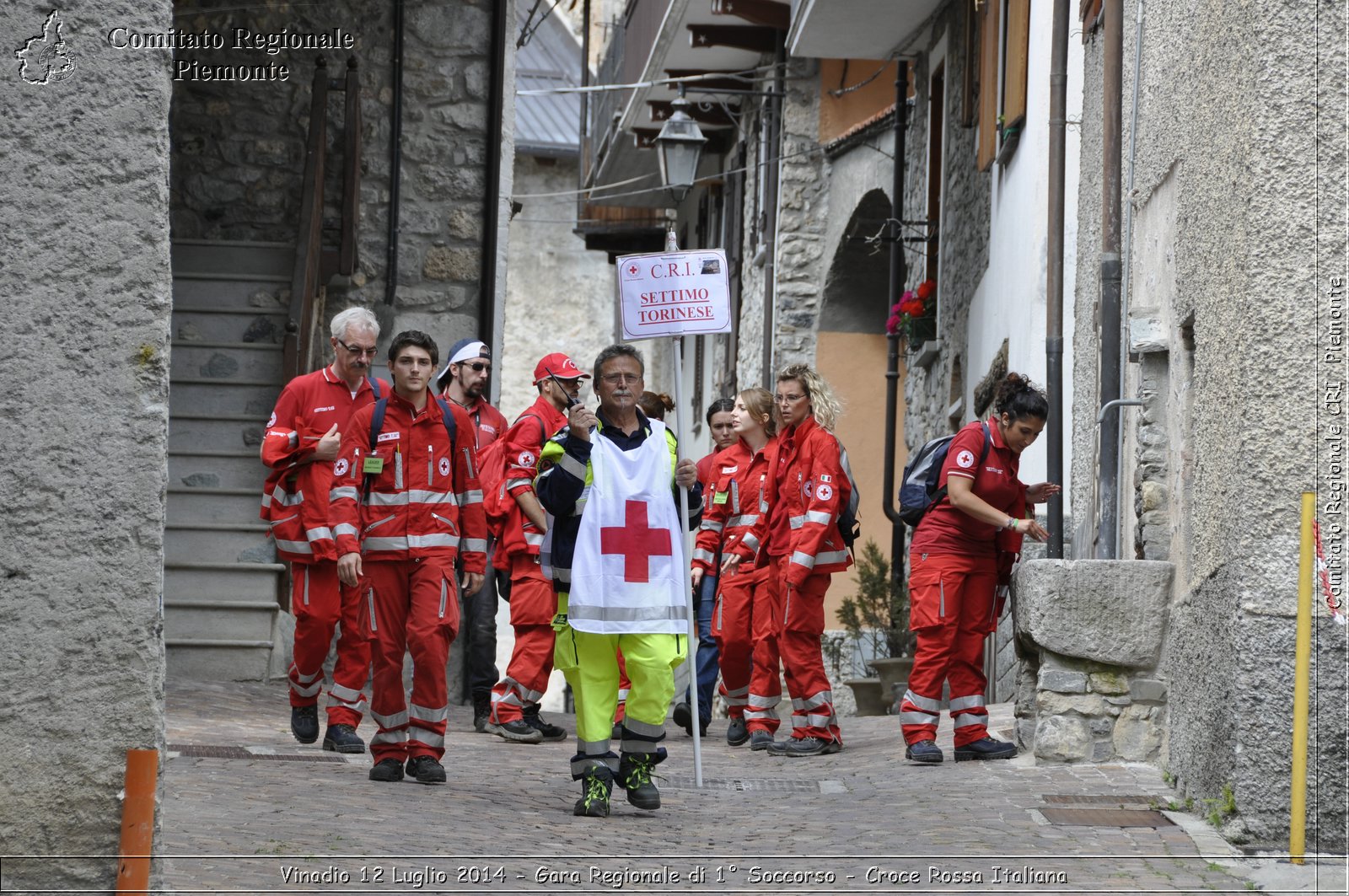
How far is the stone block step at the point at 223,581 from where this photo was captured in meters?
11.7

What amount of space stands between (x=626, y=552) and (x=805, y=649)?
2.75 meters

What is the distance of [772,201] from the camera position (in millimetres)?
21047

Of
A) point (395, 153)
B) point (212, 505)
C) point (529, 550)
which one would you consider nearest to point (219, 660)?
point (212, 505)

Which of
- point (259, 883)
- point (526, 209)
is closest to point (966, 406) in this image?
point (259, 883)

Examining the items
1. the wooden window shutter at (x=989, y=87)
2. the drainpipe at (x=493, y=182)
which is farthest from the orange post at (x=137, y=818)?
the wooden window shutter at (x=989, y=87)

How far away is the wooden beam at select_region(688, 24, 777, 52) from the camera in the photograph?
816 inches

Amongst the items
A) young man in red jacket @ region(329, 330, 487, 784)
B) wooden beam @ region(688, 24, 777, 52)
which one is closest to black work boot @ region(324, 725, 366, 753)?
young man in red jacket @ region(329, 330, 487, 784)

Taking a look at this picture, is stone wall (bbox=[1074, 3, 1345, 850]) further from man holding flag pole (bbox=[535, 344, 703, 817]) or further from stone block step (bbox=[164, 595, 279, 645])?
stone block step (bbox=[164, 595, 279, 645])

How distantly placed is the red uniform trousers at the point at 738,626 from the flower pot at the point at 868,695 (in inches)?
164

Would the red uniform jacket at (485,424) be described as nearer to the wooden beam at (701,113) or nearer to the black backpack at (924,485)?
the black backpack at (924,485)

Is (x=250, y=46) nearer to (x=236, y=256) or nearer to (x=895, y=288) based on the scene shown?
(x=236, y=256)

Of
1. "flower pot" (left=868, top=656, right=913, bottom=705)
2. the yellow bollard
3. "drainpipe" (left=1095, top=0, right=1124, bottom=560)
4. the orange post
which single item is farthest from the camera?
"flower pot" (left=868, top=656, right=913, bottom=705)

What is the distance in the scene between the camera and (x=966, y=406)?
14680 mm

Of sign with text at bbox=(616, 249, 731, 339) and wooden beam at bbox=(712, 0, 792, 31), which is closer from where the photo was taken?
sign with text at bbox=(616, 249, 731, 339)
